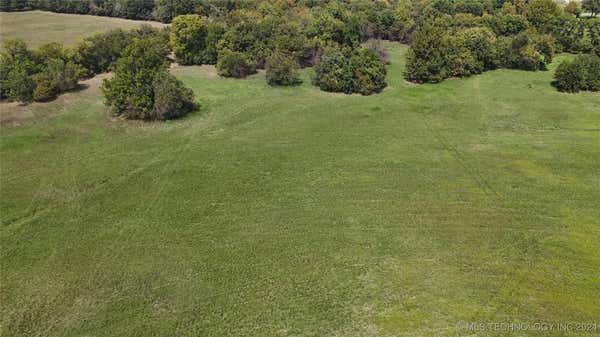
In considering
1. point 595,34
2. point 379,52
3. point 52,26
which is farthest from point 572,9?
point 52,26

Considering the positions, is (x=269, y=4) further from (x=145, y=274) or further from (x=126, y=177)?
(x=145, y=274)

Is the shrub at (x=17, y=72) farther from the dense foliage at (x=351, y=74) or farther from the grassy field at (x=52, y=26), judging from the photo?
the dense foliage at (x=351, y=74)

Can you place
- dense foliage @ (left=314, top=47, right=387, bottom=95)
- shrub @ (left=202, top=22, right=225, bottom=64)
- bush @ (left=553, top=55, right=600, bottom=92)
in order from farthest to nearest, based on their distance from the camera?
shrub @ (left=202, top=22, right=225, bottom=64) < bush @ (left=553, top=55, right=600, bottom=92) < dense foliage @ (left=314, top=47, right=387, bottom=95)

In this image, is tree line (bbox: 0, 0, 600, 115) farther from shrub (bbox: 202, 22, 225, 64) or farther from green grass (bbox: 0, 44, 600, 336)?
green grass (bbox: 0, 44, 600, 336)

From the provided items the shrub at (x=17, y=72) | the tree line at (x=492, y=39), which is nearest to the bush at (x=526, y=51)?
the tree line at (x=492, y=39)

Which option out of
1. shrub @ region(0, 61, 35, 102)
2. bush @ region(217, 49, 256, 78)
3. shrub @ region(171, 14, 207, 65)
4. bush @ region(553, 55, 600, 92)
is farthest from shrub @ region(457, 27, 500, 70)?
shrub @ region(0, 61, 35, 102)

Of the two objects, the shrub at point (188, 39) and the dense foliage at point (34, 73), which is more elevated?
the shrub at point (188, 39)

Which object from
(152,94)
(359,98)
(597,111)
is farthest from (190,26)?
(597,111)
